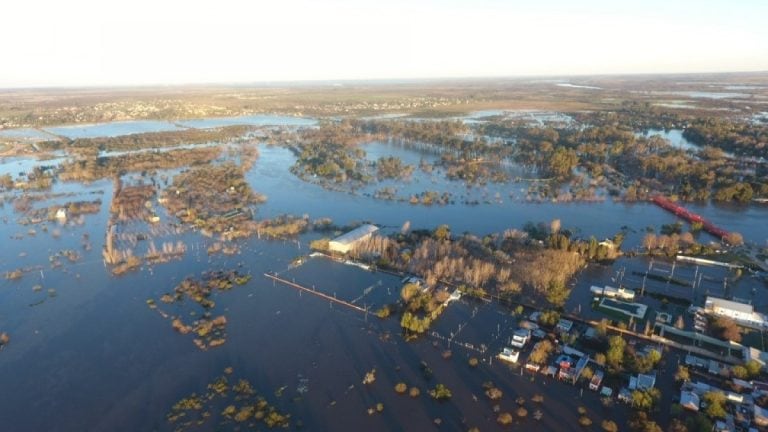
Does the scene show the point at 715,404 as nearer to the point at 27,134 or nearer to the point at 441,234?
the point at 441,234

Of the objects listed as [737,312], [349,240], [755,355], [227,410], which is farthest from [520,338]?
[349,240]

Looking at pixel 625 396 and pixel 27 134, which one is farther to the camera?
pixel 27 134

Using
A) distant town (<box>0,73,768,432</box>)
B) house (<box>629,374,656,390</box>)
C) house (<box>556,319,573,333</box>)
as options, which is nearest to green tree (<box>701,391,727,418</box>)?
distant town (<box>0,73,768,432</box>)

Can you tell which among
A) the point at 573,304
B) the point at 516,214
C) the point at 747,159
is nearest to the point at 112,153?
the point at 516,214

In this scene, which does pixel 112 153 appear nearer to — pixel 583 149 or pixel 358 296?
pixel 358 296

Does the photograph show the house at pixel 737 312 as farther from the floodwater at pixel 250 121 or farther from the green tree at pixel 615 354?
the floodwater at pixel 250 121

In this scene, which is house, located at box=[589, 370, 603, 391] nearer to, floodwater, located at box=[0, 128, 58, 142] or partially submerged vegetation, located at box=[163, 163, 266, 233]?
partially submerged vegetation, located at box=[163, 163, 266, 233]
